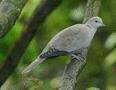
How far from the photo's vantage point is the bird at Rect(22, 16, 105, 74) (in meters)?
3.17

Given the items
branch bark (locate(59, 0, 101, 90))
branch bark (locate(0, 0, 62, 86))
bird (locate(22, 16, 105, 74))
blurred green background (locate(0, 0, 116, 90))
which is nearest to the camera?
branch bark (locate(0, 0, 62, 86))

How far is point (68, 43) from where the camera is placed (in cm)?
333

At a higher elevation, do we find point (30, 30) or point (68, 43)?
point (30, 30)

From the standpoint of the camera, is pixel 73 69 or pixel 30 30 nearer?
pixel 30 30

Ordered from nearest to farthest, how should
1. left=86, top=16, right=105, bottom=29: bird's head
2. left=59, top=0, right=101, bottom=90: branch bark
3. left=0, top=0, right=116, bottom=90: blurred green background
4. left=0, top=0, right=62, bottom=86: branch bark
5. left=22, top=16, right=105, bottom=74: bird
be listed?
left=0, top=0, right=62, bottom=86: branch bark
left=59, top=0, right=101, bottom=90: branch bark
left=22, top=16, right=105, bottom=74: bird
left=86, top=16, right=105, bottom=29: bird's head
left=0, top=0, right=116, bottom=90: blurred green background

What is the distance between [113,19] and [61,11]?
887 millimetres

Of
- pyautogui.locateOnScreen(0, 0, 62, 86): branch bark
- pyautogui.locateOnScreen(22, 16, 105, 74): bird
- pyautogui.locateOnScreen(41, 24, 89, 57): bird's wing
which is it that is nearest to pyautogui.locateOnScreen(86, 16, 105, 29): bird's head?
pyautogui.locateOnScreen(22, 16, 105, 74): bird

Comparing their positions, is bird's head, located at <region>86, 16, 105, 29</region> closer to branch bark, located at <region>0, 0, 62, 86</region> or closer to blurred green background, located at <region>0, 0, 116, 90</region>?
blurred green background, located at <region>0, 0, 116, 90</region>

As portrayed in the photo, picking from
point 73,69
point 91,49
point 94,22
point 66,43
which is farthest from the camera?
point 91,49

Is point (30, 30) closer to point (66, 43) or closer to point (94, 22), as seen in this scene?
point (66, 43)

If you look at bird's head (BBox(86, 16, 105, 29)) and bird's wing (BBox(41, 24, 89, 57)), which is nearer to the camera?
bird's wing (BBox(41, 24, 89, 57))

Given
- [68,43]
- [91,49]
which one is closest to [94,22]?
[68,43]

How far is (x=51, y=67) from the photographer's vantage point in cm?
486

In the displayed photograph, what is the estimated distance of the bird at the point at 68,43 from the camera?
10.4 ft
